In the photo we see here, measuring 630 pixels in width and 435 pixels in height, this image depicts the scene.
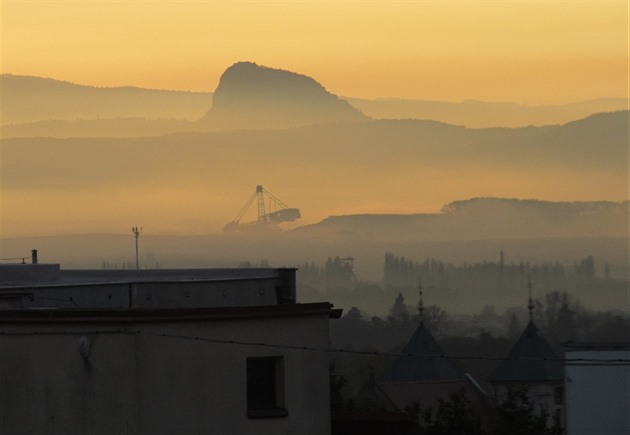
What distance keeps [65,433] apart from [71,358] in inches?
65.1

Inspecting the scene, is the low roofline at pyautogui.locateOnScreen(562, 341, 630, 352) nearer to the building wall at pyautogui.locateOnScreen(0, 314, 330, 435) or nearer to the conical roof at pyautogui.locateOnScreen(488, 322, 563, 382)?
the building wall at pyautogui.locateOnScreen(0, 314, 330, 435)

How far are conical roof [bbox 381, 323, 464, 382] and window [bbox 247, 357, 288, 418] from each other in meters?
135

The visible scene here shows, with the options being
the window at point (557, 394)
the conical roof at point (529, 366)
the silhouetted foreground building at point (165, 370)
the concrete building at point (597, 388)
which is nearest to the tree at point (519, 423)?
the concrete building at point (597, 388)

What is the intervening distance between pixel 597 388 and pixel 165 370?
19.1 m

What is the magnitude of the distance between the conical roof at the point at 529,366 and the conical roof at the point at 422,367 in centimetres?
453

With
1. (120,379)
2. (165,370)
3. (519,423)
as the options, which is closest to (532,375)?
(519,423)

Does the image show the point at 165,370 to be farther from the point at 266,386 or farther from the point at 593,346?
the point at 593,346

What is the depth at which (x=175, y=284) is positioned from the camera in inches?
1634

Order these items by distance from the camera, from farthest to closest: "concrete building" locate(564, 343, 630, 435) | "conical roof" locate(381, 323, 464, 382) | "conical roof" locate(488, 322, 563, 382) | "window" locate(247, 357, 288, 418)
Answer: "conical roof" locate(381, 323, 464, 382) < "conical roof" locate(488, 322, 563, 382) < "concrete building" locate(564, 343, 630, 435) < "window" locate(247, 357, 288, 418)

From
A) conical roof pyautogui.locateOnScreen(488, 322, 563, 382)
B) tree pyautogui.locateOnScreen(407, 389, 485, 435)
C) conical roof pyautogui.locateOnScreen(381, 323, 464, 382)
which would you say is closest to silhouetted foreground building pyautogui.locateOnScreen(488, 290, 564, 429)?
conical roof pyautogui.locateOnScreen(488, 322, 563, 382)

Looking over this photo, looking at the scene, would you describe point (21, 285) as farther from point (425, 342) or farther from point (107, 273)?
point (425, 342)

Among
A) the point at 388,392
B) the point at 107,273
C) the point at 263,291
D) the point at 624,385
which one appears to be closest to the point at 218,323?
the point at 263,291

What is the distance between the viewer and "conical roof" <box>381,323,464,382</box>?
176000mm

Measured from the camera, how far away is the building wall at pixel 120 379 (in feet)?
122
